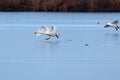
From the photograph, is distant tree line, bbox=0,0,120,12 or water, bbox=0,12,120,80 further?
distant tree line, bbox=0,0,120,12

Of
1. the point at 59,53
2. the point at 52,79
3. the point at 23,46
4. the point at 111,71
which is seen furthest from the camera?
the point at 23,46

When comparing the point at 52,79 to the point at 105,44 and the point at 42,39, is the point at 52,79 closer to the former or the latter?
the point at 105,44

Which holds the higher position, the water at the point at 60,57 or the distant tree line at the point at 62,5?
the water at the point at 60,57

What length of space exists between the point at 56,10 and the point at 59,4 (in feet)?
0.75

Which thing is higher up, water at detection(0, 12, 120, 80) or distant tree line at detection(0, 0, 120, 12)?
water at detection(0, 12, 120, 80)

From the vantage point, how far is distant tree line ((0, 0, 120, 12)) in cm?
1884

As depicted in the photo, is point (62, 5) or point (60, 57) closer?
point (60, 57)

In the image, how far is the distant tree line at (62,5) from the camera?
18844 millimetres

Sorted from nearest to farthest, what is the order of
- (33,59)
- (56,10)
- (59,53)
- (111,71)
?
(111,71), (33,59), (59,53), (56,10)

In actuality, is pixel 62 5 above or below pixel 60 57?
below

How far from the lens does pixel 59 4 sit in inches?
744

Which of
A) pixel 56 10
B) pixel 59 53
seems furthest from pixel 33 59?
pixel 56 10

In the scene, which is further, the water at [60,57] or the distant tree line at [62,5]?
the distant tree line at [62,5]

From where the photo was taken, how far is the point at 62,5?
62.2ft
